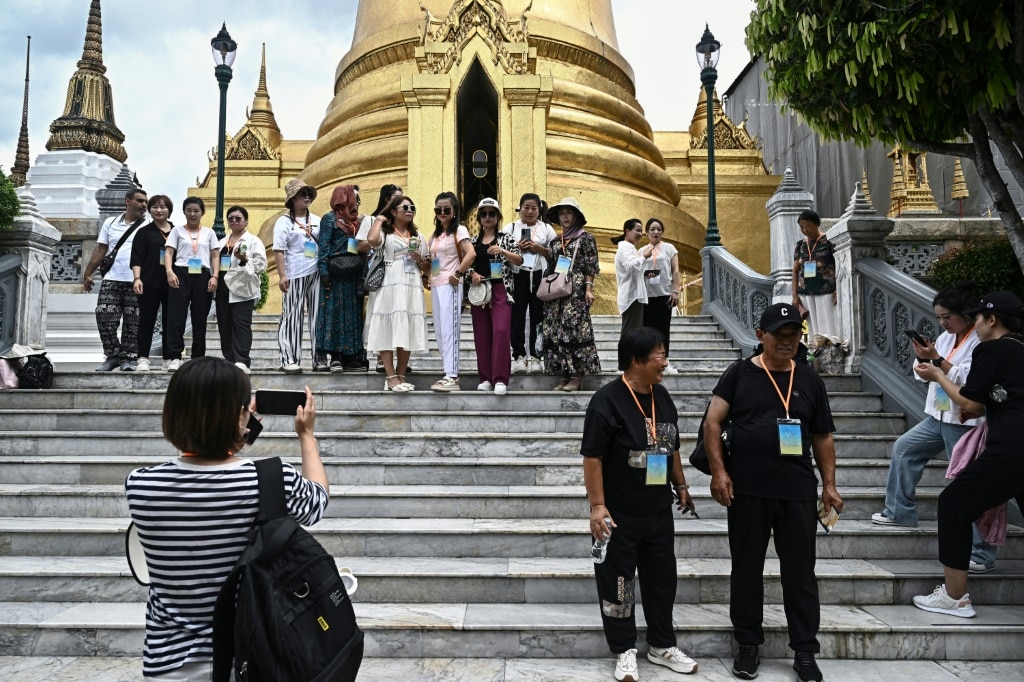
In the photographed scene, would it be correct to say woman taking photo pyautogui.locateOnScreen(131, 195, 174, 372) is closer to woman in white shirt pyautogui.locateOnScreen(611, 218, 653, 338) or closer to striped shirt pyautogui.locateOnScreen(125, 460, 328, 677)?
woman in white shirt pyautogui.locateOnScreen(611, 218, 653, 338)

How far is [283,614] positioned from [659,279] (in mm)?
6857

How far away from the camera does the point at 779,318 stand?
3988 millimetres

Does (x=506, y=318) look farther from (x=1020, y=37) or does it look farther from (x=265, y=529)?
(x=265, y=529)

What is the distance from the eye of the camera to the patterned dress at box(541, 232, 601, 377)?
7551mm

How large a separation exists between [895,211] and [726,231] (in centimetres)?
540

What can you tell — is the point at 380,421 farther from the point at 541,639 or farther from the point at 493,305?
the point at 541,639

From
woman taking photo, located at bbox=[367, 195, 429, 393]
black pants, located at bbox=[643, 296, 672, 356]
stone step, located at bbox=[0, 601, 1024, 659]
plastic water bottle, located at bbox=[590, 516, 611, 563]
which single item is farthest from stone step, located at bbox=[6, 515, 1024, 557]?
black pants, located at bbox=[643, 296, 672, 356]

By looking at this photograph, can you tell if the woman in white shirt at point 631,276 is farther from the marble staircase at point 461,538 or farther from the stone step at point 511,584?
the stone step at point 511,584

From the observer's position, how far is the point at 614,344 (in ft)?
32.4

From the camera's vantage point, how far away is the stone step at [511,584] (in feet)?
14.8

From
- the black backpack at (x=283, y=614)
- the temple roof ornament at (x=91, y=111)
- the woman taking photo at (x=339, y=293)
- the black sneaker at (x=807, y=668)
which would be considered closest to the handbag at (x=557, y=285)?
the woman taking photo at (x=339, y=293)

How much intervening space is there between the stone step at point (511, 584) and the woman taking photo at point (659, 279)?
397 cm

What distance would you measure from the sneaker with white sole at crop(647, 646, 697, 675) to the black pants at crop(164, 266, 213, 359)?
556 centimetres

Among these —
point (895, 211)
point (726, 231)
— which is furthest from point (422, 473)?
point (726, 231)
